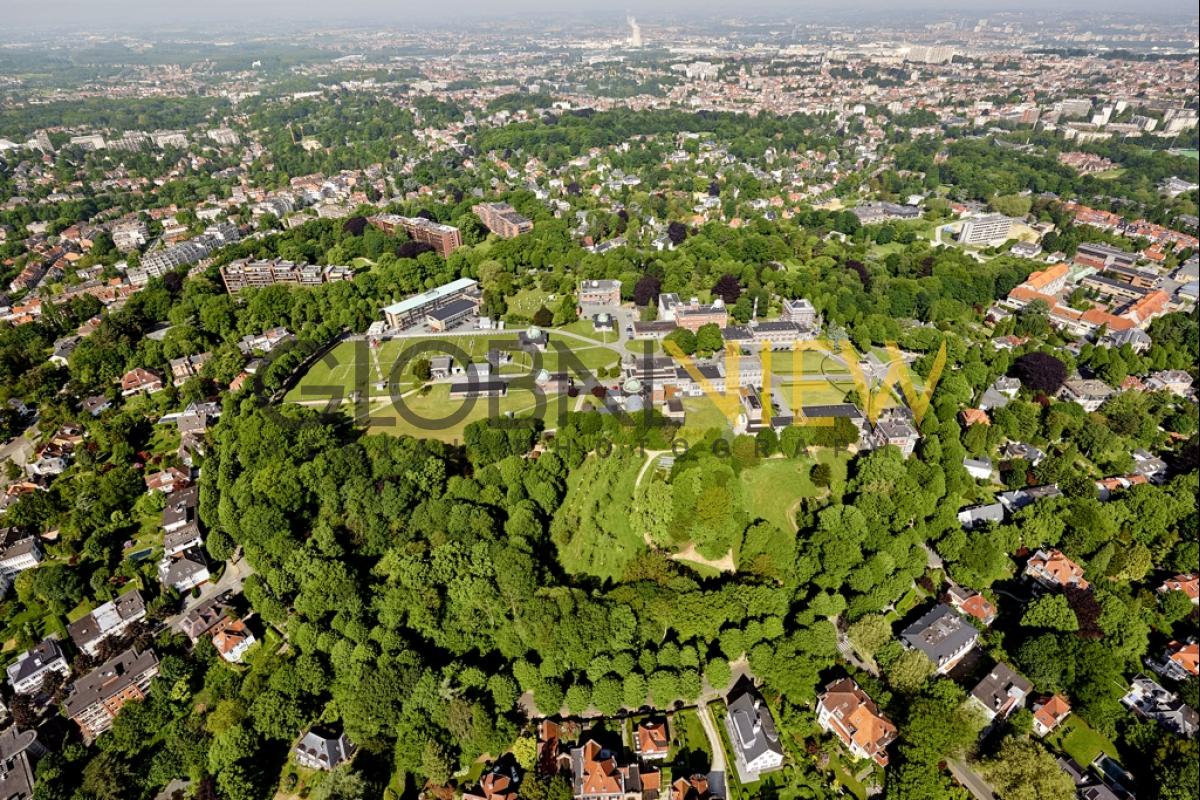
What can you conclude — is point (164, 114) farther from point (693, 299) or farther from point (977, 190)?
point (977, 190)

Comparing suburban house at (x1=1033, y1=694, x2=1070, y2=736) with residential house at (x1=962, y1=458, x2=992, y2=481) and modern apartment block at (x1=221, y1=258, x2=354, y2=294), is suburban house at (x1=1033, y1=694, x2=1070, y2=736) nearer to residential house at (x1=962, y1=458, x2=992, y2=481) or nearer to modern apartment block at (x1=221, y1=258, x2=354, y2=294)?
residential house at (x1=962, y1=458, x2=992, y2=481)

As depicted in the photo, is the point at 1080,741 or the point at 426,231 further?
the point at 426,231

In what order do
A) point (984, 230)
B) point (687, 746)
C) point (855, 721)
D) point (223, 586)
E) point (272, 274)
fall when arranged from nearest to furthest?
point (855, 721), point (687, 746), point (223, 586), point (272, 274), point (984, 230)

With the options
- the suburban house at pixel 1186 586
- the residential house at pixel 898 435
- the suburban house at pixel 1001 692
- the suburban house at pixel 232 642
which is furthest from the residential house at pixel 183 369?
the suburban house at pixel 1186 586

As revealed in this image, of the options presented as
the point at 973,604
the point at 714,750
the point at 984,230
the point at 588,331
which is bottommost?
the point at 714,750

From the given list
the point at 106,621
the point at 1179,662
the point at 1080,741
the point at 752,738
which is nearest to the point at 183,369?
the point at 106,621

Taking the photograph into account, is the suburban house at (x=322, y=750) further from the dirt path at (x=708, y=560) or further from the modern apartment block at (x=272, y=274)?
the modern apartment block at (x=272, y=274)

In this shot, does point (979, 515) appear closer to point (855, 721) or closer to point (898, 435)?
point (898, 435)
